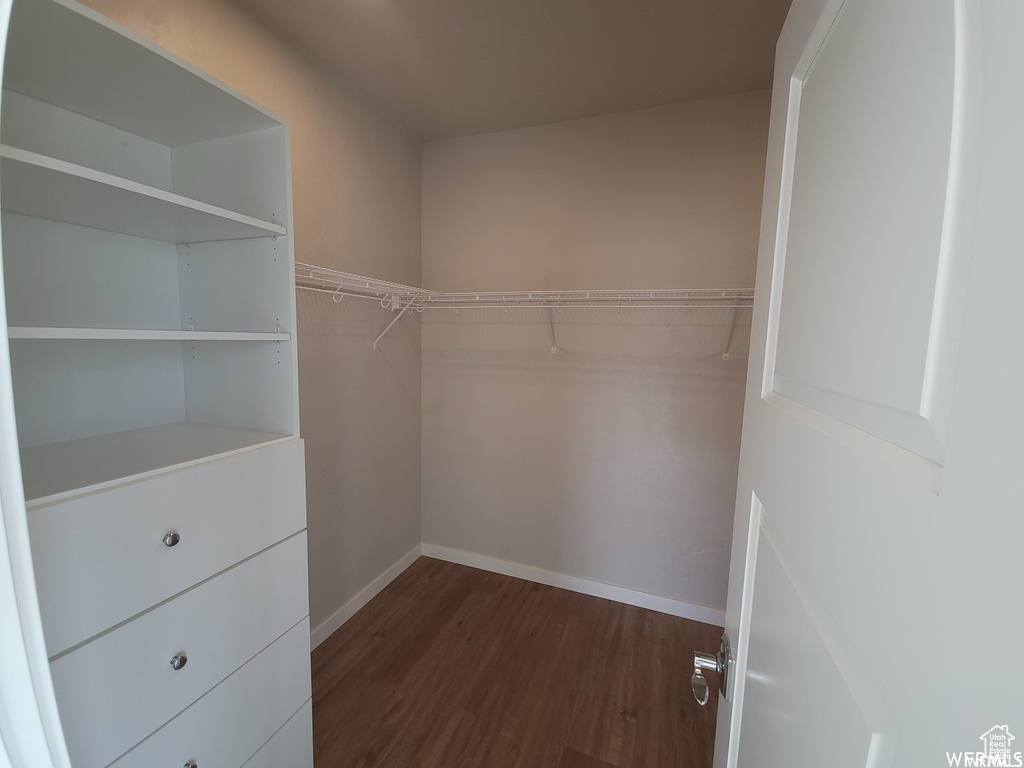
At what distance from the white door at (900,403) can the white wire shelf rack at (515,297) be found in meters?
1.51

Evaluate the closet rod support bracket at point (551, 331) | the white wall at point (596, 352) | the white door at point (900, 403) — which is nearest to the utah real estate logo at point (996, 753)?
the white door at point (900, 403)

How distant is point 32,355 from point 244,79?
47.4 inches

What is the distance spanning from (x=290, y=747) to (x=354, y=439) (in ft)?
4.04

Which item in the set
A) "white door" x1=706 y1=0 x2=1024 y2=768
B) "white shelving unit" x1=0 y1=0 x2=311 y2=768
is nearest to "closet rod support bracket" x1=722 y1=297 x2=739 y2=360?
"white door" x1=706 y1=0 x2=1024 y2=768

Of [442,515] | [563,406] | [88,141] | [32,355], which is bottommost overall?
[442,515]

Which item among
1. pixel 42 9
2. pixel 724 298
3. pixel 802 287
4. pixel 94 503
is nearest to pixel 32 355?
pixel 94 503

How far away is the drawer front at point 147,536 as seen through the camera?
762 millimetres

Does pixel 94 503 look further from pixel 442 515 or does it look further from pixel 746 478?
pixel 442 515

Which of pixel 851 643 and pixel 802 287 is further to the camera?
pixel 802 287

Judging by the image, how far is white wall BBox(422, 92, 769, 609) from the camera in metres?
2.11

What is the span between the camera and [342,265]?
2039 mm

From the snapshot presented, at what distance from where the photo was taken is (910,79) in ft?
1.11

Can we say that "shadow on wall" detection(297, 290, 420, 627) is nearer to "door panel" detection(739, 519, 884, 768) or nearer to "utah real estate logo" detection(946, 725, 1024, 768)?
"door panel" detection(739, 519, 884, 768)

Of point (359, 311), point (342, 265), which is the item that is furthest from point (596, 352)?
point (342, 265)
